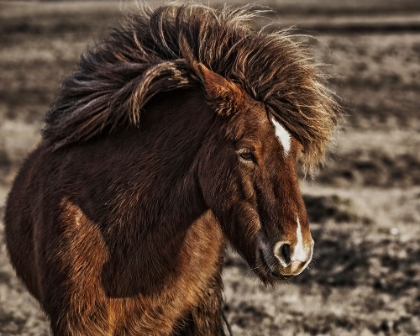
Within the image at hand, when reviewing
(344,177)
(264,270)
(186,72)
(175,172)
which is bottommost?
(344,177)

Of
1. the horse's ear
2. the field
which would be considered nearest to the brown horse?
the horse's ear

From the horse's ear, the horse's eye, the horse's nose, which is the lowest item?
the horse's nose

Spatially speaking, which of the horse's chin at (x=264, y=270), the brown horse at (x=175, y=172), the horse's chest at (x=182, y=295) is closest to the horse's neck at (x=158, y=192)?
the brown horse at (x=175, y=172)

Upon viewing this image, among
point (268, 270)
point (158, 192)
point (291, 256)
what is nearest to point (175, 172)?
point (158, 192)

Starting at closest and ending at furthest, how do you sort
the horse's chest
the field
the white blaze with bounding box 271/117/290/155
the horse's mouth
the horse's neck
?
the horse's mouth → the white blaze with bounding box 271/117/290/155 → the horse's neck → the horse's chest → the field

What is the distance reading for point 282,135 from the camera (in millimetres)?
4039

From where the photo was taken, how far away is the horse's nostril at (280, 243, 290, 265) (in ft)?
12.5

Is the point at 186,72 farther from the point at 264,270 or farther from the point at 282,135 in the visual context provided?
the point at 264,270

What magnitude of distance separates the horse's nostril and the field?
0.88 m

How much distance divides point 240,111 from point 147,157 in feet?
2.34

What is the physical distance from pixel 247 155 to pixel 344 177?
32.7 ft

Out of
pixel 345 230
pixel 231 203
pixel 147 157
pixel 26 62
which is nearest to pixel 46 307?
pixel 147 157

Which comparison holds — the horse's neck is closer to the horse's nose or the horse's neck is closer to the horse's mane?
the horse's mane

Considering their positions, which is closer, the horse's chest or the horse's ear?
the horse's ear
